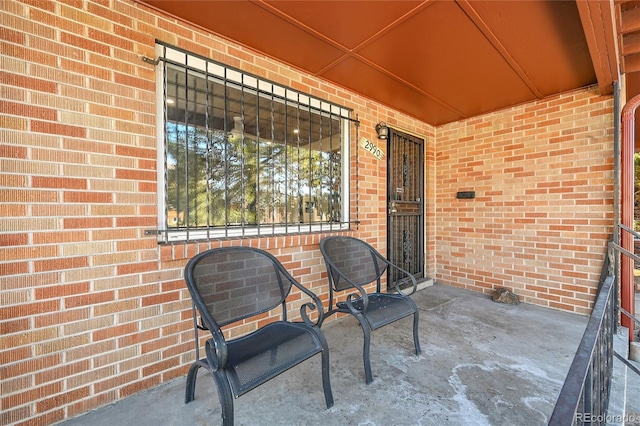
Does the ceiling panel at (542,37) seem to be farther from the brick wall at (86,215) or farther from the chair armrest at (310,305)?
the chair armrest at (310,305)

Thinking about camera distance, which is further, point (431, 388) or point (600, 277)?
point (600, 277)

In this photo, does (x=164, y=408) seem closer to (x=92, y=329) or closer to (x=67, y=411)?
(x=67, y=411)

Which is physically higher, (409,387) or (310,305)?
(310,305)

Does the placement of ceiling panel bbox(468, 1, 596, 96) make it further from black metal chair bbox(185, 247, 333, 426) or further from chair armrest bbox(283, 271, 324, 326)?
black metal chair bbox(185, 247, 333, 426)

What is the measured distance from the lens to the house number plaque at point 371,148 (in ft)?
10.3

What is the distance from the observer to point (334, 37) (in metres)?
2.05

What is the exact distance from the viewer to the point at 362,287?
2.23m

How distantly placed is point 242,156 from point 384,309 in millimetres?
1656

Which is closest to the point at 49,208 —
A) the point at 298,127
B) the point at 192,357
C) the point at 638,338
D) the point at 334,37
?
the point at 192,357

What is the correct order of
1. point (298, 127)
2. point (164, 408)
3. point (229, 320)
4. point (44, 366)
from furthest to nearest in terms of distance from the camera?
point (298, 127) < point (229, 320) < point (164, 408) < point (44, 366)

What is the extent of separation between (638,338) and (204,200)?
424 centimetres

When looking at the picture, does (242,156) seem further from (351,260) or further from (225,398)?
(225,398)

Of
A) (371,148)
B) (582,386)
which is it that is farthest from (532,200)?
(582,386)

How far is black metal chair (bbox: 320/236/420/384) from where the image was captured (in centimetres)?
188
